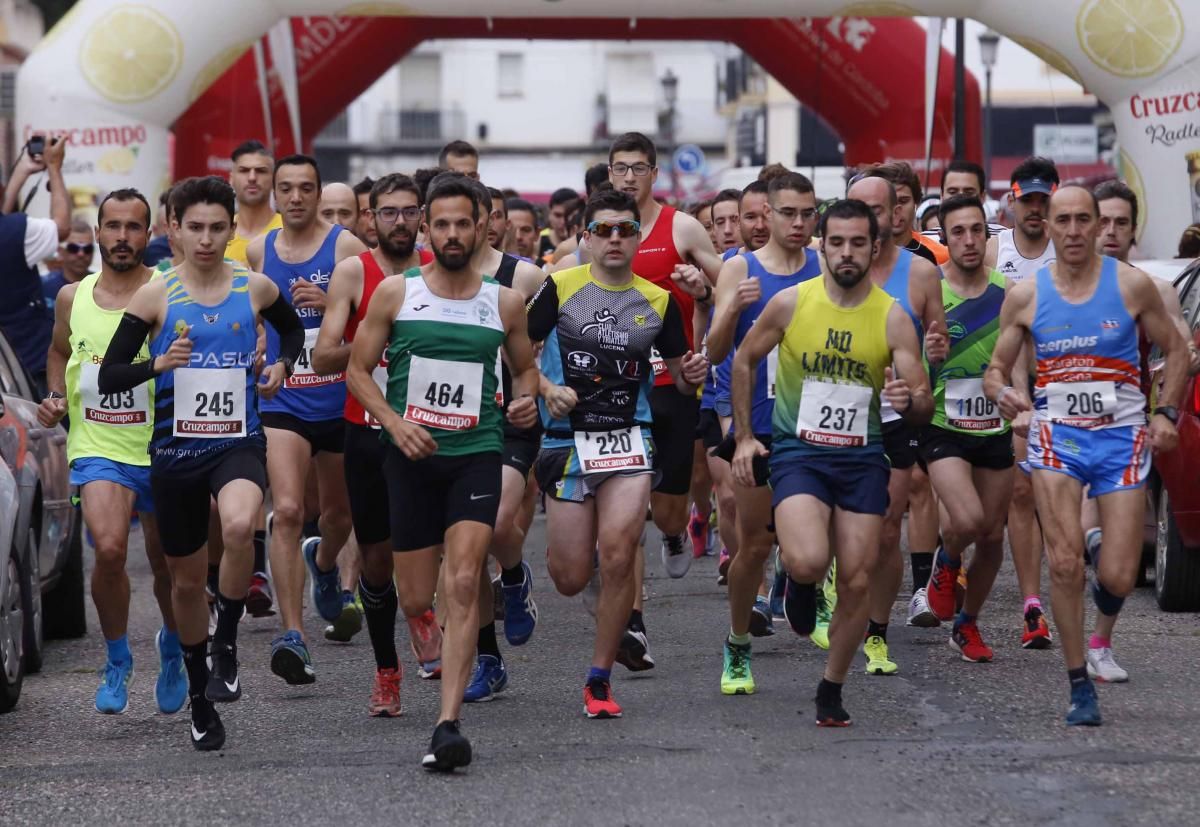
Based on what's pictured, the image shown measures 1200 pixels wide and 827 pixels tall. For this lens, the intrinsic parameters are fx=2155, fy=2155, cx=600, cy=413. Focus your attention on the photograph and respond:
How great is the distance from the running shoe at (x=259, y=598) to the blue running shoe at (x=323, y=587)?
66cm

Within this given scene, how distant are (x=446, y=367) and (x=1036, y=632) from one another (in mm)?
3306

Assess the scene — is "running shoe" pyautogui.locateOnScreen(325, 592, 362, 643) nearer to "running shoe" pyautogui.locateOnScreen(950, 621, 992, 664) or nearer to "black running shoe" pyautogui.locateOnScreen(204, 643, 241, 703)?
"black running shoe" pyautogui.locateOnScreen(204, 643, 241, 703)

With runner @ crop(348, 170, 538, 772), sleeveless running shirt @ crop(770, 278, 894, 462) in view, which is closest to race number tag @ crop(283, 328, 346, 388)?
runner @ crop(348, 170, 538, 772)

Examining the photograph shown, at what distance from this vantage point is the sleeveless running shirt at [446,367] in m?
7.38

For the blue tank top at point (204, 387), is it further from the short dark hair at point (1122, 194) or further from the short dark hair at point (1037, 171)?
the short dark hair at point (1122, 194)

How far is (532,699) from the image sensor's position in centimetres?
830

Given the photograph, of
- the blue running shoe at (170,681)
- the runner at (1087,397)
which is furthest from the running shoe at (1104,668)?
the blue running shoe at (170,681)

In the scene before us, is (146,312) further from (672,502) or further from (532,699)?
(672,502)

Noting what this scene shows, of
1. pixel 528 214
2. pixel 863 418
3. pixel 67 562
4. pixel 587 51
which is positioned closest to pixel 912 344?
pixel 863 418

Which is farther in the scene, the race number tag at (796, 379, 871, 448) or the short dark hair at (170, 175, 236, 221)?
the short dark hair at (170, 175, 236, 221)

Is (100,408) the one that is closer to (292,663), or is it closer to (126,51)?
(292,663)

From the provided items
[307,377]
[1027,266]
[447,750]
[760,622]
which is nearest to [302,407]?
[307,377]

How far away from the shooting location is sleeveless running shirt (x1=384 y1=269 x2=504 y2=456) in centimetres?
738

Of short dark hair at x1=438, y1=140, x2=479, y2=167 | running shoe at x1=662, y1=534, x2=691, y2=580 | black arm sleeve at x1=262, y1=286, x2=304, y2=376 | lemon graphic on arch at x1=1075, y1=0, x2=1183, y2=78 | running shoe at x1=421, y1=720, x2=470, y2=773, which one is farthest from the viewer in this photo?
lemon graphic on arch at x1=1075, y1=0, x2=1183, y2=78
